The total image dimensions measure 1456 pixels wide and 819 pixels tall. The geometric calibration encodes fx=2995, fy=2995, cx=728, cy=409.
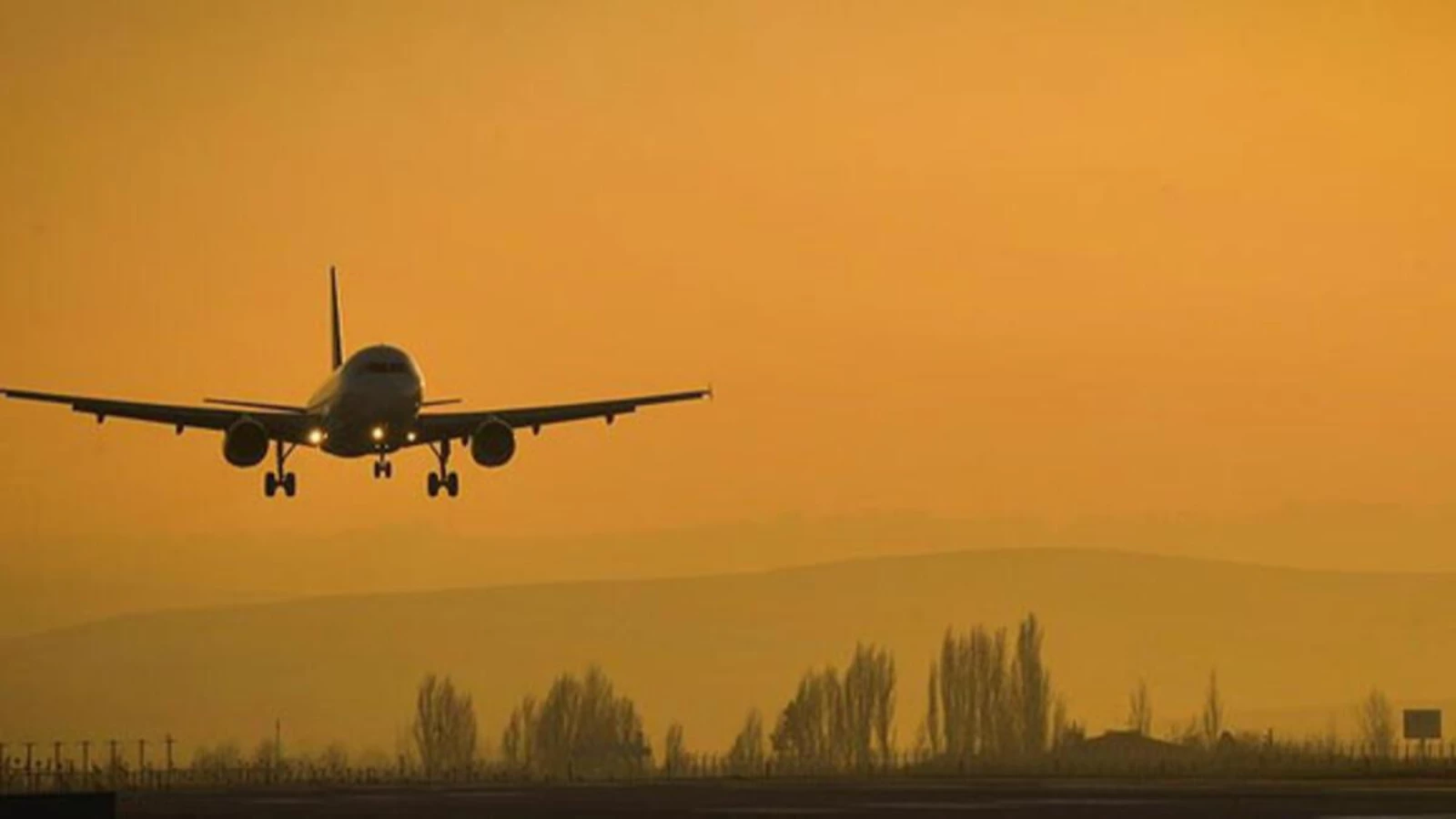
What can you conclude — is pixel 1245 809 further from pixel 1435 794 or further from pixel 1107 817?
pixel 1435 794

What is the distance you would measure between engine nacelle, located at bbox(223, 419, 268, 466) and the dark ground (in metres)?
15.8

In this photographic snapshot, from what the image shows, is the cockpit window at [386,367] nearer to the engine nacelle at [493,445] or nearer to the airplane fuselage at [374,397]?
the airplane fuselage at [374,397]

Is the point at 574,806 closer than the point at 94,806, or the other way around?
the point at 94,806

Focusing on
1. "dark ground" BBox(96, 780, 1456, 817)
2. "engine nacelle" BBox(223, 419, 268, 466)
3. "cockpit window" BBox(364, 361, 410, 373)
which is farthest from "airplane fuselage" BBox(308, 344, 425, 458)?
"dark ground" BBox(96, 780, 1456, 817)

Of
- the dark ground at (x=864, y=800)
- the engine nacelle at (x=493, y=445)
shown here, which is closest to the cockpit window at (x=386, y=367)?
the engine nacelle at (x=493, y=445)

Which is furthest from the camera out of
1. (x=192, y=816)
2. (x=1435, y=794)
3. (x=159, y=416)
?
(x=159, y=416)

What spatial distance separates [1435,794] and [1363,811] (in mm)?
19271

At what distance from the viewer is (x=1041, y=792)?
462ft

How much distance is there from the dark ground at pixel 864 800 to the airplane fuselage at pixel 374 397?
1630cm

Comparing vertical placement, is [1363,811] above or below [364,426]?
below

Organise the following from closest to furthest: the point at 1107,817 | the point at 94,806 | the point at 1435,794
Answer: the point at 94,806 < the point at 1107,817 < the point at 1435,794

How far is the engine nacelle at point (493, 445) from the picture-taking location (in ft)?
452

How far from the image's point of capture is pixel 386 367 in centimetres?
12719

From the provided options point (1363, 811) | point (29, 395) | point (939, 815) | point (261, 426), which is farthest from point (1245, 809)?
point (29, 395)
